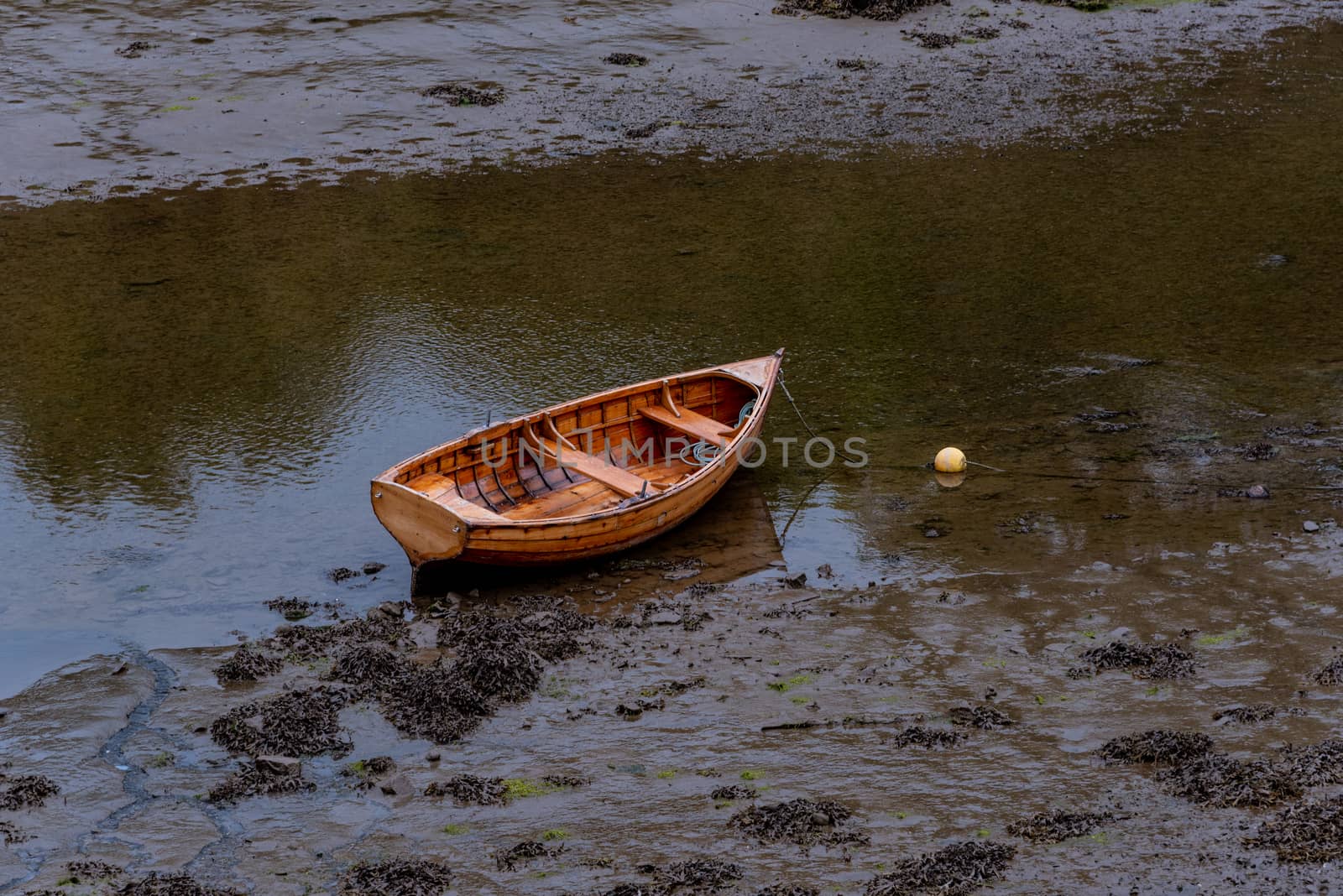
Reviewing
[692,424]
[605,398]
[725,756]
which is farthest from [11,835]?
[692,424]

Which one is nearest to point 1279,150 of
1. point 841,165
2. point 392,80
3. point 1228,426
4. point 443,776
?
point 841,165

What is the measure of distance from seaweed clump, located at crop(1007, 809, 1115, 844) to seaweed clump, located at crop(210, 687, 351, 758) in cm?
407

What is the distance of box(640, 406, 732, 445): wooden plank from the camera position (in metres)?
11.9

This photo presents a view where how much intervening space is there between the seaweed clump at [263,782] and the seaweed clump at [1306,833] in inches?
211

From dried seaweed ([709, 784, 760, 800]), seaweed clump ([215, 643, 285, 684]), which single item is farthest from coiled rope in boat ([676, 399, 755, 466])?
dried seaweed ([709, 784, 760, 800])

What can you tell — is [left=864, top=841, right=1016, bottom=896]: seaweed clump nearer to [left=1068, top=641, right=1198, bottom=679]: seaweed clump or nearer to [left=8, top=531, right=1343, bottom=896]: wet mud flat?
[left=8, top=531, right=1343, bottom=896]: wet mud flat

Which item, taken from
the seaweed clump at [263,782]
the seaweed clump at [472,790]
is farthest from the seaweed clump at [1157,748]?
the seaweed clump at [263,782]

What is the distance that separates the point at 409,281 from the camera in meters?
16.0

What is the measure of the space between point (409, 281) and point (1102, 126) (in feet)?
35.8

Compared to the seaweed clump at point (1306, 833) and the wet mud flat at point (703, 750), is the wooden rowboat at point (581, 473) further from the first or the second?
the seaweed clump at point (1306, 833)

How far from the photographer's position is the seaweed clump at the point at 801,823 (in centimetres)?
739

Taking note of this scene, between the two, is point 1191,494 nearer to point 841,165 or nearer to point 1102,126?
point 841,165

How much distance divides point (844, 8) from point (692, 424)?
42.9 feet

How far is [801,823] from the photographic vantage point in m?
7.48
